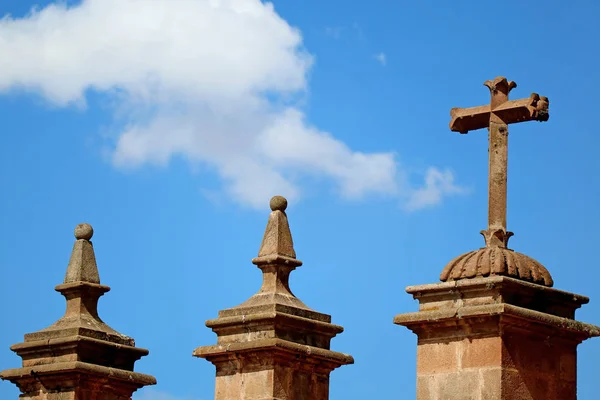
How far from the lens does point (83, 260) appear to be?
14.9 m

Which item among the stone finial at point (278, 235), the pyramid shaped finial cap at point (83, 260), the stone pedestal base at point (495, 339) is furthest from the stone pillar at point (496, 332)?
the pyramid shaped finial cap at point (83, 260)

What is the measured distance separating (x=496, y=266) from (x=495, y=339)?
21.2 inches

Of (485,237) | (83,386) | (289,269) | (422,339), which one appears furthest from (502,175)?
A: (83,386)

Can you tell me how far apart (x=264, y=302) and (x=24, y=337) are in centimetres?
322

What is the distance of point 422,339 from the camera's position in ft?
37.1

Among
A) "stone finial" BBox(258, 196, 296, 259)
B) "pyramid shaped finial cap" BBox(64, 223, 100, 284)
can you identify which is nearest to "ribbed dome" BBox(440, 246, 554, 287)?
"stone finial" BBox(258, 196, 296, 259)

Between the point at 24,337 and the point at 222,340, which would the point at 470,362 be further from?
the point at 24,337

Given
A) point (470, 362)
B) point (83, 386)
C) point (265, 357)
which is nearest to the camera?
point (470, 362)

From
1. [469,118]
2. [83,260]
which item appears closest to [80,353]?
[83,260]

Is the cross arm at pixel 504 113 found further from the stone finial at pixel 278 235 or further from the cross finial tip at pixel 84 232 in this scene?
the cross finial tip at pixel 84 232

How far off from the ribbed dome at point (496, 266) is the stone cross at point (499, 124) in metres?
0.16

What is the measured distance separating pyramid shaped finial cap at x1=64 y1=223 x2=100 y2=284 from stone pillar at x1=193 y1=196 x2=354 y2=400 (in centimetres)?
216

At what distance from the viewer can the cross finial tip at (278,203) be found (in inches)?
527

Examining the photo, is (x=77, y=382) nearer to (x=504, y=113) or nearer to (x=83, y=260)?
(x=83, y=260)
